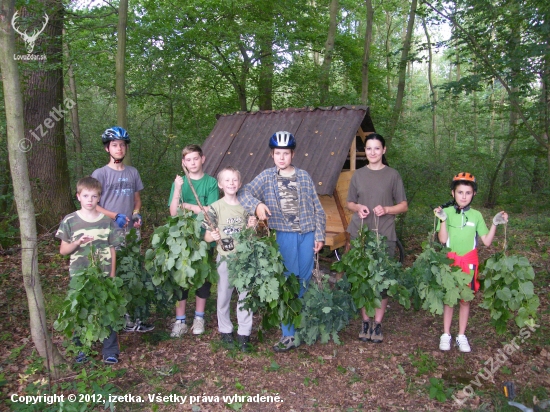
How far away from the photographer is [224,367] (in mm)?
3867

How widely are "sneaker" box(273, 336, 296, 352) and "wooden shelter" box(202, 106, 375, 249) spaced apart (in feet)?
6.25

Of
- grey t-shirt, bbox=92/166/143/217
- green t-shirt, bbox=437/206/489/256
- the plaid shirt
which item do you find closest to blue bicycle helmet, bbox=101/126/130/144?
grey t-shirt, bbox=92/166/143/217

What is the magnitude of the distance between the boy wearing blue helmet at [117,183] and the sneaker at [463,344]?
131 inches

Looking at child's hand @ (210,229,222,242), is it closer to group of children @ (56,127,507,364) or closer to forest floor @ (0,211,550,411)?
group of children @ (56,127,507,364)

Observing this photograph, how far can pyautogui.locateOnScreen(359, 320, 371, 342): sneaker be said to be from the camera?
446cm

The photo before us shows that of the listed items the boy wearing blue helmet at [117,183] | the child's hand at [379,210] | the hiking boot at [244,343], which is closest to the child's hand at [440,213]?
the child's hand at [379,210]

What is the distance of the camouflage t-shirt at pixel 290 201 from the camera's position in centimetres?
402

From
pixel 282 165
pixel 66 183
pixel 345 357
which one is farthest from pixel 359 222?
pixel 66 183

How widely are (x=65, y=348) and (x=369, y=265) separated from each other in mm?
3101

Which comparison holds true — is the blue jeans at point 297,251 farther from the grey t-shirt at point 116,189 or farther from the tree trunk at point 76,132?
the tree trunk at point 76,132

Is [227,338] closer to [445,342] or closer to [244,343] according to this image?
[244,343]

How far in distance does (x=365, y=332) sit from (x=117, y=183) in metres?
3.10

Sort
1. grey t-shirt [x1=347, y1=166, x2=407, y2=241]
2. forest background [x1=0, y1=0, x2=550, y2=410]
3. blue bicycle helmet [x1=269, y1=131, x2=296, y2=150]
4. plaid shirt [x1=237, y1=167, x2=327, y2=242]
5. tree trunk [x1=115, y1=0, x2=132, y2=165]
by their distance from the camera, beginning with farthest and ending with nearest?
forest background [x1=0, y1=0, x2=550, y2=410] < tree trunk [x1=115, y1=0, x2=132, y2=165] < grey t-shirt [x1=347, y1=166, x2=407, y2=241] < plaid shirt [x1=237, y1=167, x2=327, y2=242] < blue bicycle helmet [x1=269, y1=131, x2=296, y2=150]

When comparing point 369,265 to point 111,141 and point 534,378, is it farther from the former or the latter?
point 111,141
